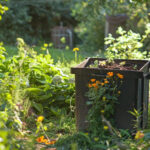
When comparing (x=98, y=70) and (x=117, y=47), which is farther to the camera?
(x=117, y=47)

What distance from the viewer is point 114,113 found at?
102 inches

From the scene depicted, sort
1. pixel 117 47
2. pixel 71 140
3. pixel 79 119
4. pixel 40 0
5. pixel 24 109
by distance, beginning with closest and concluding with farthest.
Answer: pixel 71 140, pixel 79 119, pixel 24 109, pixel 117 47, pixel 40 0

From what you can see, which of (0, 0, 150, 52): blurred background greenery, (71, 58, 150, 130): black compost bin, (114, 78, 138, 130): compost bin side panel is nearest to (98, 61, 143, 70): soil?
(71, 58, 150, 130): black compost bin

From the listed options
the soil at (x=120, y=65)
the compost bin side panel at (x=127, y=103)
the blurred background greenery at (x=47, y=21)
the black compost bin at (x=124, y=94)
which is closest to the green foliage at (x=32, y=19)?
the blurred background greenery at (x=47, y=21)

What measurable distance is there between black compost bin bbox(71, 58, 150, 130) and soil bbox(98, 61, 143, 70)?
0.44 feet

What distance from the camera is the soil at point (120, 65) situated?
9.14 ft

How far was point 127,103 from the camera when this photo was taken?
8.43ft

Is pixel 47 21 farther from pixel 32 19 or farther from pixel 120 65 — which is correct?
pixel 120 65

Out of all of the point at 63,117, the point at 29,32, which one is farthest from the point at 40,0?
the point at 63,117

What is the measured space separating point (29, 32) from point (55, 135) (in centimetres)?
1168

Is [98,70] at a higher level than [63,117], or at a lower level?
higher

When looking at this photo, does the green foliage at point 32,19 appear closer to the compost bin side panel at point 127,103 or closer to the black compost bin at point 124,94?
the black compost bin at point 124,94

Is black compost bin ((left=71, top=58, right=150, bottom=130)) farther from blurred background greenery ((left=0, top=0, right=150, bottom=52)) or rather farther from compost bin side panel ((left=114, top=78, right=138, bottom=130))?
blurred background greenery ((left=0, top=0, right=150, bottom=52))

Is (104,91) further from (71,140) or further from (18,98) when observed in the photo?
(18,98)
